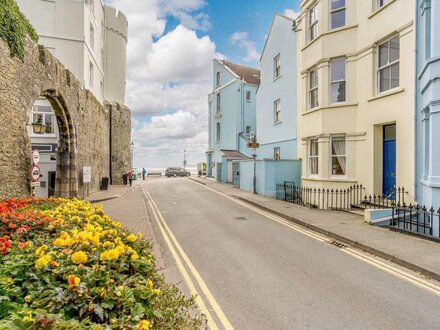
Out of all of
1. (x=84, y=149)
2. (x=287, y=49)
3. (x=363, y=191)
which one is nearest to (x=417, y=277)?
(x=363, y=191)

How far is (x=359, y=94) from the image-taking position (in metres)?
13.4

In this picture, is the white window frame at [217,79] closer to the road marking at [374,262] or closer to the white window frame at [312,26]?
the white window frame at [312,26]

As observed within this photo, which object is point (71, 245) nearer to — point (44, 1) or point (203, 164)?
point (44, 1)

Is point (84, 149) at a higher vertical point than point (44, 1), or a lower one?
lower

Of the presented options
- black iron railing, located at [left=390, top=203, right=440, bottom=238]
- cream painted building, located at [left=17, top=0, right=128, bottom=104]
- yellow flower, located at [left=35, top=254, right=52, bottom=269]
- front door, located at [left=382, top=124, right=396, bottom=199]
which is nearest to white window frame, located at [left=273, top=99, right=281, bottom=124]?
front door, located at [left=382, top=124, right=396, bottom=199]

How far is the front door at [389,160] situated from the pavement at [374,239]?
1.96 metres

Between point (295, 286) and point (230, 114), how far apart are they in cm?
3176

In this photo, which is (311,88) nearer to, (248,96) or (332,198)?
(332,198)

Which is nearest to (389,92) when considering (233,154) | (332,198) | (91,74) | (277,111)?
(332,198)

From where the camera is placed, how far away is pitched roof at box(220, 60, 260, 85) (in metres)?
36.6

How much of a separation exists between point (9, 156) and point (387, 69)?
1491cm

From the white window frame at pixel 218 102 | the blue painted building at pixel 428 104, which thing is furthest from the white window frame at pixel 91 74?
the blue painted building at pixel 428 104

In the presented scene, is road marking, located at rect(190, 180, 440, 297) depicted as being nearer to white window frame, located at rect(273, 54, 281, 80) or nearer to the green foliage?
the green foliage

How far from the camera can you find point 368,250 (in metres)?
7.61
